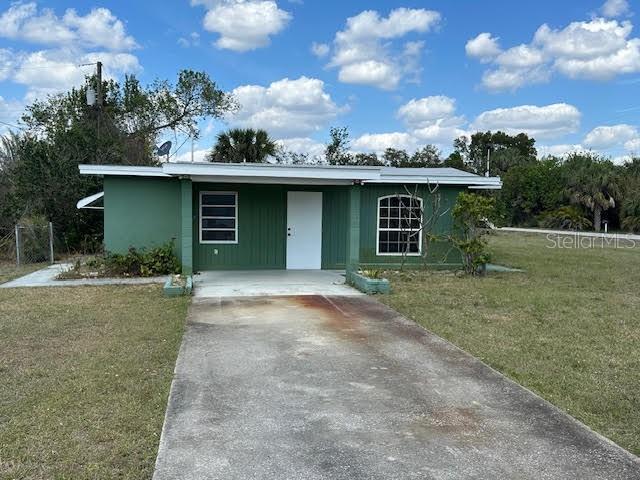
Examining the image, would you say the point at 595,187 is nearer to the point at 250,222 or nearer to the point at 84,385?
the point at 250,222

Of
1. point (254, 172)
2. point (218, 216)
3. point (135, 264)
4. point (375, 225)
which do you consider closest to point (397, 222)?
point (375, 225)

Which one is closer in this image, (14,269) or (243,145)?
(14,269)

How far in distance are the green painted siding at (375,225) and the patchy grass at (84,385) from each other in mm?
6116

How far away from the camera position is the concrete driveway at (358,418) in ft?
11.0

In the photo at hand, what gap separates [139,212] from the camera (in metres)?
12.6

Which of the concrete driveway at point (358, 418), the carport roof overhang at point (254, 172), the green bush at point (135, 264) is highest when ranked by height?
the carport roof overhang at point (254, 172)

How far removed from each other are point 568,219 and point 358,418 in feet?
117


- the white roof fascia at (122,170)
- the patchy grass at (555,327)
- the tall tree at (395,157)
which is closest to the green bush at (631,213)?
the tall tree at (395,157)

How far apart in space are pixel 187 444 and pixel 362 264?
10.2 m

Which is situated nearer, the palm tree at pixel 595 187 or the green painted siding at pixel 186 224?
the green painted siding at pixel 186 224

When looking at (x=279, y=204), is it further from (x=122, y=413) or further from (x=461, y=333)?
(x=122, y=413)

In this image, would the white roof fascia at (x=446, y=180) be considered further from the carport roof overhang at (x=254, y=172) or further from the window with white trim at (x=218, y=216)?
the window with white trim at (x=218, y=216)

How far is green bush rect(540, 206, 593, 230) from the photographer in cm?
3578

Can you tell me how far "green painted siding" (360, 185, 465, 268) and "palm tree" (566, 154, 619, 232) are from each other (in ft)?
81.7
